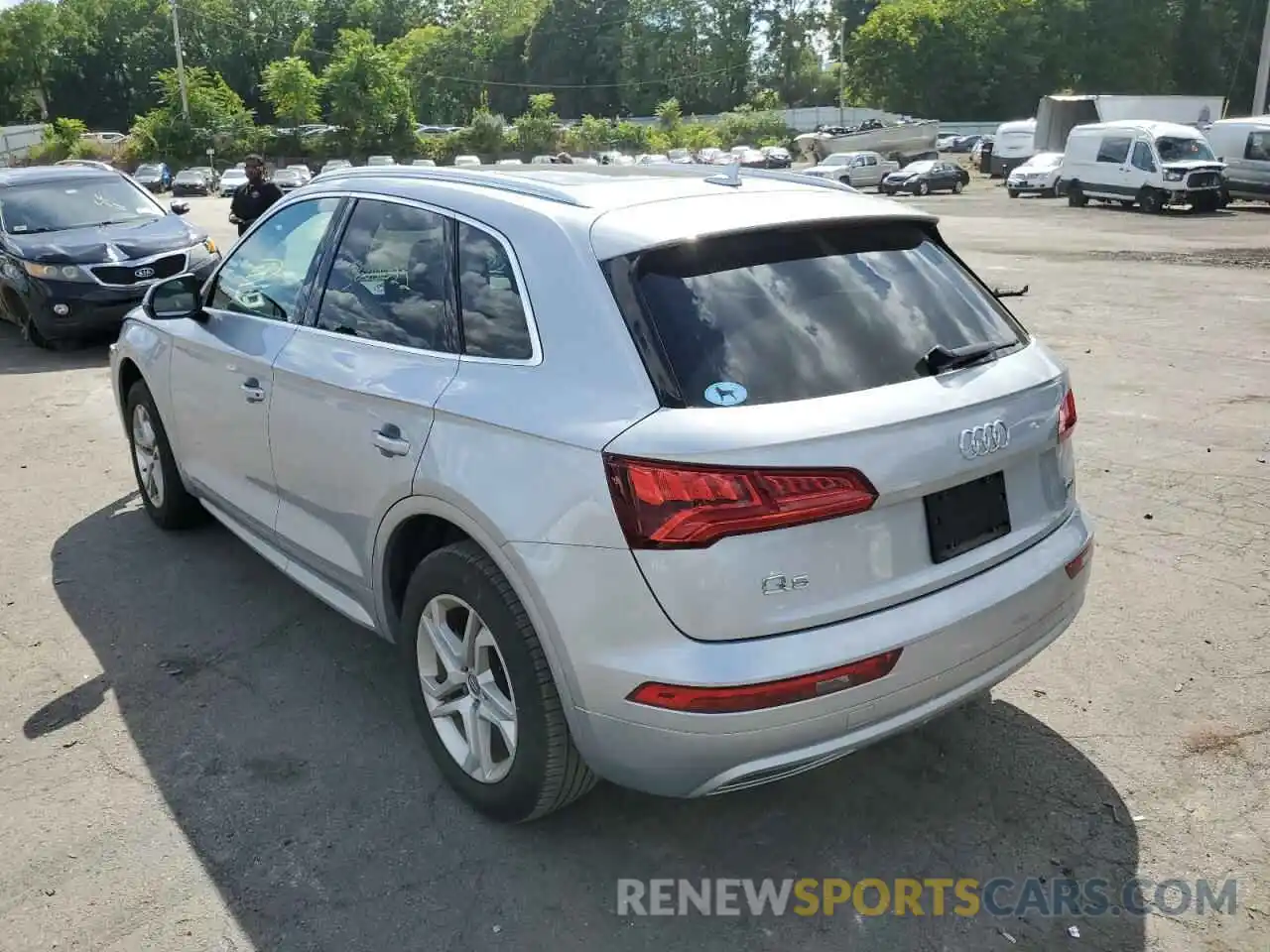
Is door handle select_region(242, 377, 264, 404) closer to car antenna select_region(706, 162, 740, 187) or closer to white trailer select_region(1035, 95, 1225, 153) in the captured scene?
car antenna select_region(706, 162, 740, 187)

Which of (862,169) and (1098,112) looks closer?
(1098,112)

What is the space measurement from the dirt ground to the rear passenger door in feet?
1.98

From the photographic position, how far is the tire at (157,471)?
528 centimetres

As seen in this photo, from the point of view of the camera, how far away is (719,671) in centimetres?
251

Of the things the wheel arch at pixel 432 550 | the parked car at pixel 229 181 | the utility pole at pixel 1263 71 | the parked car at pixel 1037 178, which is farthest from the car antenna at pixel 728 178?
the parked car at pixel 229 181

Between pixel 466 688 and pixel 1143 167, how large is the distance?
2876 centimetres

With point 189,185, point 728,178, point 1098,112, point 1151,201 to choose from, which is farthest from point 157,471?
point 189,185

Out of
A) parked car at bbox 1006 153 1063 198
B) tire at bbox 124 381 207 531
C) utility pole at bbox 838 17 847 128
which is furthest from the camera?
utility pole at bbox 838 17 847 128

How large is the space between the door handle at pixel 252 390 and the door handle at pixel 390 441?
3.11 feet

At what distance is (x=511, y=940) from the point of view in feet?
8.96

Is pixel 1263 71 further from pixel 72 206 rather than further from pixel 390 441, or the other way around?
pixel 390 441

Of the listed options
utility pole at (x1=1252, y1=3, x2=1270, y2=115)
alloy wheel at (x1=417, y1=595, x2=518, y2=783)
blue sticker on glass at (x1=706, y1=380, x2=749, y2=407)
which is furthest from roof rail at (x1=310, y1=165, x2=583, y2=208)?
utility pole at (x1=1252, y1=3, x2=1270, y2=115)

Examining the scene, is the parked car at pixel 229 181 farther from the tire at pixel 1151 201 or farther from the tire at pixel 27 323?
the tire at pixel 27 323

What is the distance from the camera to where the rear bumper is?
8.31 feet
